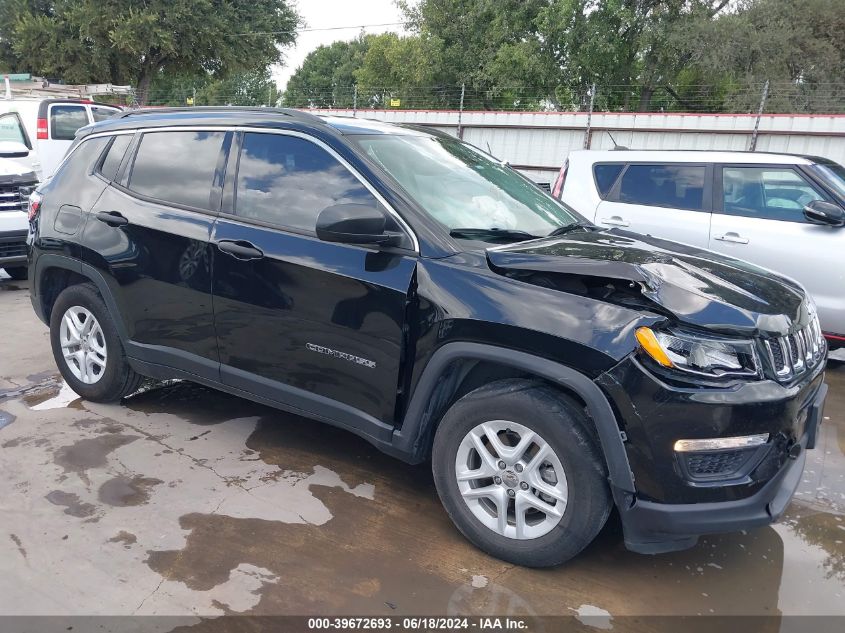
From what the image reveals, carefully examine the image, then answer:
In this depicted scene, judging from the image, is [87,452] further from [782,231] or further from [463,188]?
[782,231]

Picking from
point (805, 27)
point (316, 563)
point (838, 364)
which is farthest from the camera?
point (805, 27)

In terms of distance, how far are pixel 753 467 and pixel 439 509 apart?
1434mm

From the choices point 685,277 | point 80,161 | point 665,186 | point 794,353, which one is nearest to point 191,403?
point 80,161

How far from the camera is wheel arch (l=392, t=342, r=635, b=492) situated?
8.27 feet

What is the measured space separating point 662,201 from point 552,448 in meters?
4.32

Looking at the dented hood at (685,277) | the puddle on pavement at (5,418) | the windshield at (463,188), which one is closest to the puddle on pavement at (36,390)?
the puddle on pavement at (5,418)

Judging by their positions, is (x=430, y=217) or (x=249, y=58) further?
(x=249, y=58)

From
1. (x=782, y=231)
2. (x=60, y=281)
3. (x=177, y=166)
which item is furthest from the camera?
(x=782, y=231)

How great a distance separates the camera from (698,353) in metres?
2.49

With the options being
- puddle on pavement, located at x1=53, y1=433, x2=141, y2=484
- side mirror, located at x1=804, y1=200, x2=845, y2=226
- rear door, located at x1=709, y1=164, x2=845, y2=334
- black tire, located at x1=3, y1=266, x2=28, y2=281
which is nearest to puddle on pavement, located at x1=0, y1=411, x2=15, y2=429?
puddle on pavement, located at x1=53, y1=433, x2=141, y2=484

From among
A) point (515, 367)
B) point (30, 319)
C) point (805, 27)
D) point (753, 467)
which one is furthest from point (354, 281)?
point (805, 27)

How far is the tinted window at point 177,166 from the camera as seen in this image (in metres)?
3.72

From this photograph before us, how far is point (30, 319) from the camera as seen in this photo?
6441mm

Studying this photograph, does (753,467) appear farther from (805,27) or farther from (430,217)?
(805,27)
